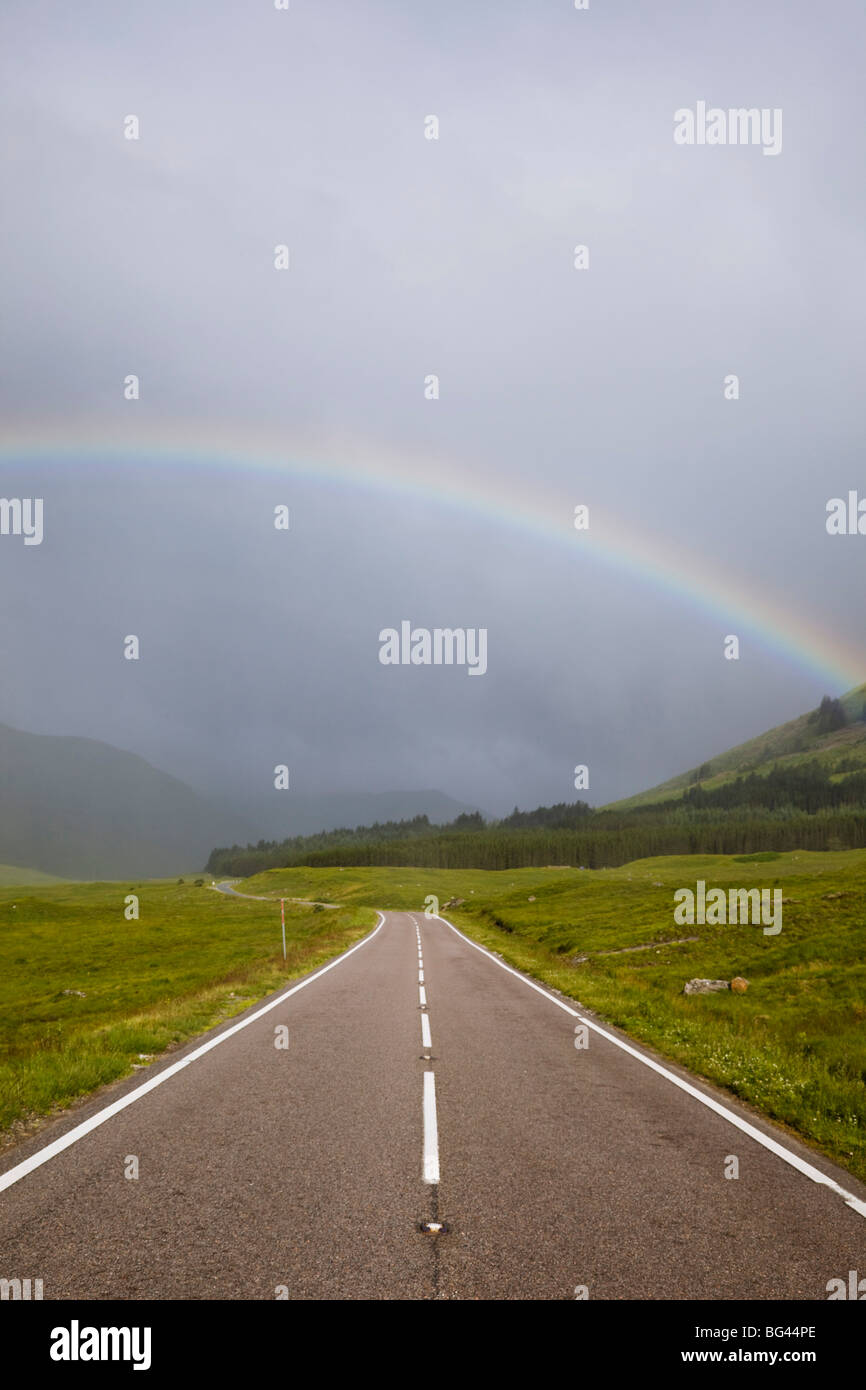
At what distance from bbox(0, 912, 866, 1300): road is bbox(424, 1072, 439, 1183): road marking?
0.13 feet

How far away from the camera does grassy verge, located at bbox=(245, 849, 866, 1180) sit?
10141mm

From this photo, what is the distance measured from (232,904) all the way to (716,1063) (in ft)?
298

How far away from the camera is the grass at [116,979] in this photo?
1024cm

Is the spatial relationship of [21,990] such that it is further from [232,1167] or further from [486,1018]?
[232,1167]

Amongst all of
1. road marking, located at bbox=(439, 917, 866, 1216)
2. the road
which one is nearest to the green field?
road marking, located at bbox=(439, 917, 866, 1216)

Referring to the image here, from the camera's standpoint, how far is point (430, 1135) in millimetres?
7934

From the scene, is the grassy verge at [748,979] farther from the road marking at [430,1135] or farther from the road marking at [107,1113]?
the road marking at [107,1113]

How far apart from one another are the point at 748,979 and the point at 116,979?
3053cm

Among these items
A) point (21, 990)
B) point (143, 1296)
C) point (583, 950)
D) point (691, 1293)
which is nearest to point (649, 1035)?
point (691, 1293)

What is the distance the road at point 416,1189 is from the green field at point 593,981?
1056 mm

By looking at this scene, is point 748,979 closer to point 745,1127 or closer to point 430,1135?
point 745,1127

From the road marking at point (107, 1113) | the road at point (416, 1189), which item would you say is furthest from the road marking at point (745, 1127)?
the road marking at point (107, 1113)

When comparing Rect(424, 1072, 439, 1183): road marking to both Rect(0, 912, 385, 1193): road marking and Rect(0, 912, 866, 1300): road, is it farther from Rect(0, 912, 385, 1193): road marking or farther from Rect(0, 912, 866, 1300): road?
Rect(0, 912, 385, 1193): road marking

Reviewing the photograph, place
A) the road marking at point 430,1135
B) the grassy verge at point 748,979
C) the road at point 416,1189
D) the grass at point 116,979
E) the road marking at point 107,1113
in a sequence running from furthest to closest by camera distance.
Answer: the grass at point 116,979 < the grassy verge at point 748,979 < the road marking at point 430,1135 < the road marking at point 107,1113 < the road at point 416,1189
